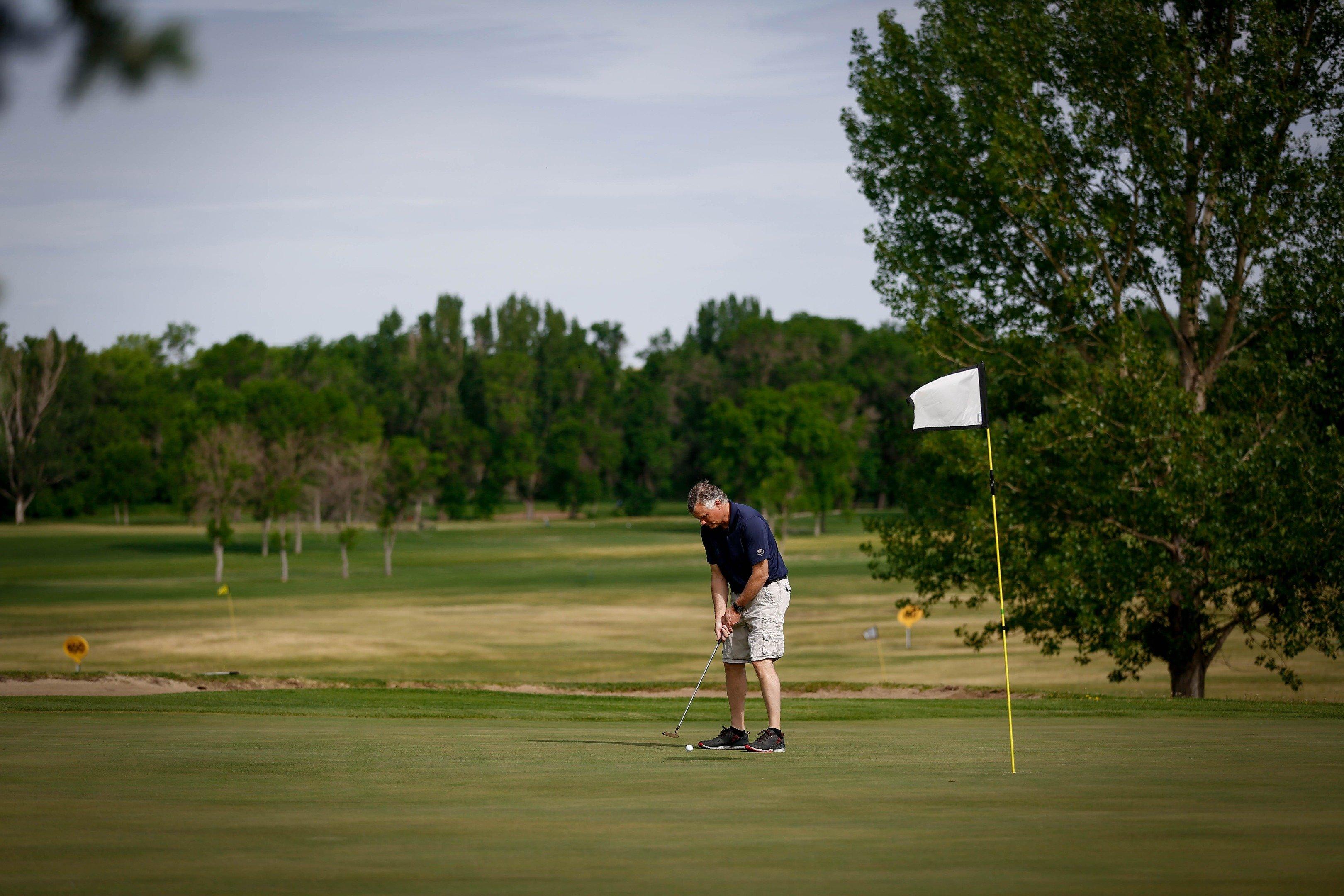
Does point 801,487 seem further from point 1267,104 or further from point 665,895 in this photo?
point 665,895

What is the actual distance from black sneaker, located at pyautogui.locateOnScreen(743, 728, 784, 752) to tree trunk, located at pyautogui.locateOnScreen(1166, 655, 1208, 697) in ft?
55.3

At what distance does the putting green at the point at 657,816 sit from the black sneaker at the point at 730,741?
520 mm

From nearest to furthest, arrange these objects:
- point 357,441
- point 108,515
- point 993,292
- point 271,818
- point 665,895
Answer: point 665,895 → point 271,818 → point 993,292 → point 357,441 → point 108,515

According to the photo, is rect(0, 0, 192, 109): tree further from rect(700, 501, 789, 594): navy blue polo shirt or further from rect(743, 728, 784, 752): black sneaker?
rect(743, 728, 784, 752): black sneaker

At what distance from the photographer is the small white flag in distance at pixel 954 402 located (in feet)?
35.8

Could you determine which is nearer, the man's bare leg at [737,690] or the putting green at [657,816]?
the putting green at [657,816]

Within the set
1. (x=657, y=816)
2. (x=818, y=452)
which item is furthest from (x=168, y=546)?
(x=657, y=816)

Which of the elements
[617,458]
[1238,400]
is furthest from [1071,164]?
[617,458]

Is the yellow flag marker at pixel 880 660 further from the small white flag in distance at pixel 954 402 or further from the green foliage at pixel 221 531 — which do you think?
the green foliage at pixel 221 531

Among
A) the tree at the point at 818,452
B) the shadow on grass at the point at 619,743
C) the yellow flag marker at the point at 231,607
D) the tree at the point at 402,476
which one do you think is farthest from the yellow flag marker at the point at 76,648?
the tree at the point at 818,452

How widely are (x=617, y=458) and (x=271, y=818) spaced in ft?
475

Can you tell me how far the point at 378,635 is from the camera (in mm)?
44031

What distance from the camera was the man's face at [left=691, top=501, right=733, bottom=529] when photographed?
418 inches

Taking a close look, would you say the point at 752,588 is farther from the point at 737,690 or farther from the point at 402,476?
the point at 402,476
